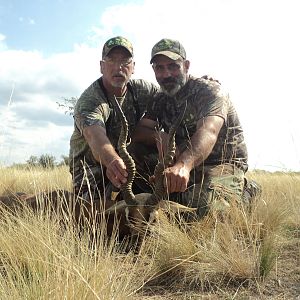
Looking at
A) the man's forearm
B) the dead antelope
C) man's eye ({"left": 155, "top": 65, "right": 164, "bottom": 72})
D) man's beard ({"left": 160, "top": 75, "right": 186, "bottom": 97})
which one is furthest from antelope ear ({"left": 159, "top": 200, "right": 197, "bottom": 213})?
man's eye ({"left": 155, "top": 65, "right": 164, "bottom": 72})

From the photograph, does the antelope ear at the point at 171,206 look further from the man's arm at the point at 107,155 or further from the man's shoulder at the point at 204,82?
the man's shoulder at the point at 204,82

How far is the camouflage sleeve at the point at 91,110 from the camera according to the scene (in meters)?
5.01

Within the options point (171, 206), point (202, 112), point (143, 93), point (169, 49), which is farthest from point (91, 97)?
point (171, 206)

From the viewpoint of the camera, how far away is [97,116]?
5105 millimetres

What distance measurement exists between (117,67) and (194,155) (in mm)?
1877

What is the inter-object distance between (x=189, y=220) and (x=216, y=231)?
0.66 metres

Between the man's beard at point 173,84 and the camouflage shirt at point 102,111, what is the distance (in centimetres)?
52

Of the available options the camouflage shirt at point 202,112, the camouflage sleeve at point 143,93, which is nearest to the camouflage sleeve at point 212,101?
the camouflage shirt at point 202,112

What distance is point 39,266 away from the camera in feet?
9.66

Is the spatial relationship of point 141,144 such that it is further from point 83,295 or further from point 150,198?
point 83,295

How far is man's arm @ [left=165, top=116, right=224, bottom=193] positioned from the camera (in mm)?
3715

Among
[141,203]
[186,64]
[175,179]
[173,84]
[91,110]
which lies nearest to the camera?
[175,179]

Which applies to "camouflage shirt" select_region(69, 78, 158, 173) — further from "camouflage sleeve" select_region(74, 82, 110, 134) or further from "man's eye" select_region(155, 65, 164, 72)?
"man's eye" select_region(155, 65, 164, 72)

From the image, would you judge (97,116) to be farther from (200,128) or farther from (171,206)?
(171,206)
